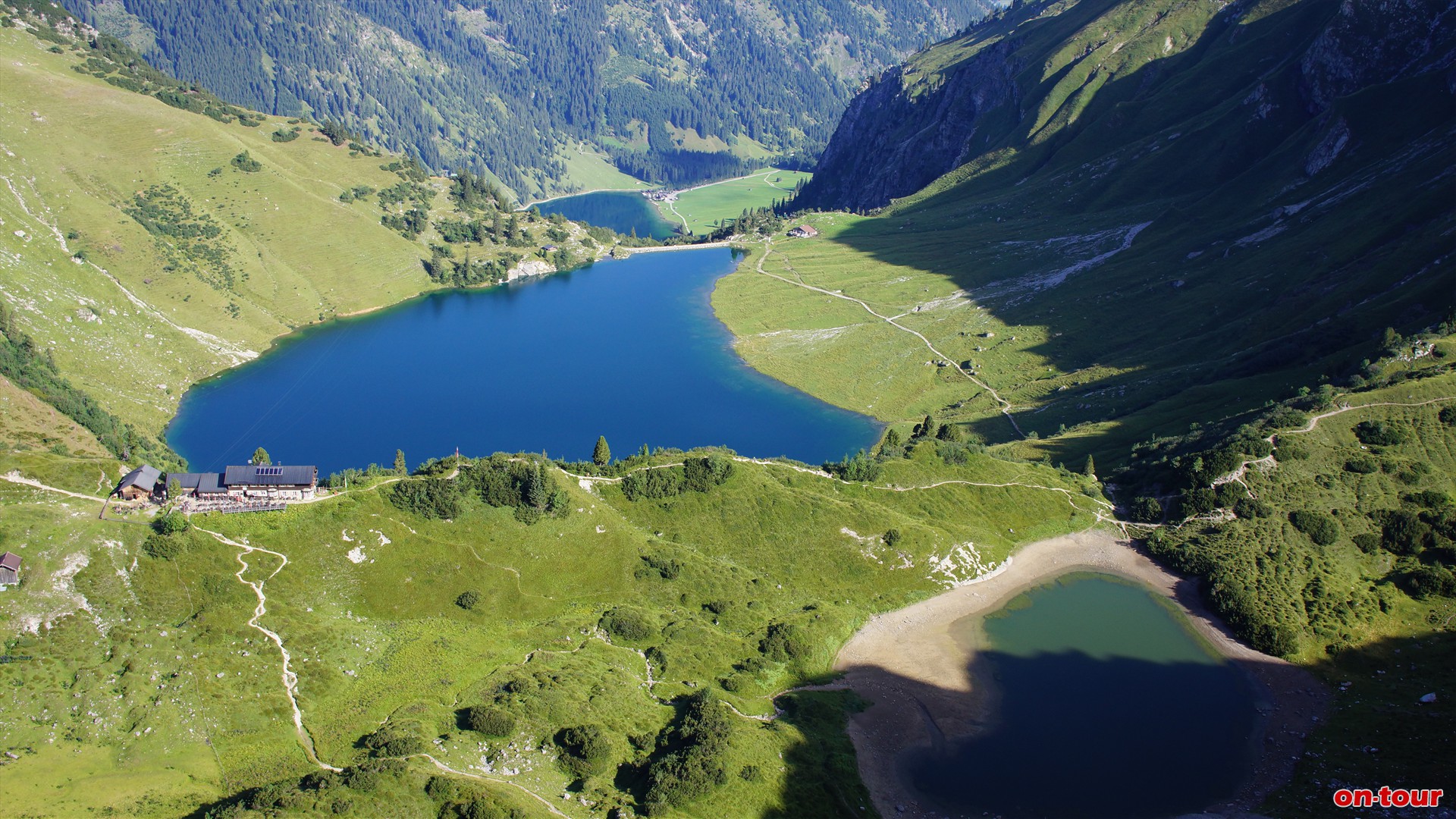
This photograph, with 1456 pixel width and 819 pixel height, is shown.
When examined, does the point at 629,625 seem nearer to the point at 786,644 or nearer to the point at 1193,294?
the point at 786,644

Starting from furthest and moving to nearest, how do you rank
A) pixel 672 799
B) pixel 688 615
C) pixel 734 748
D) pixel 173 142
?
pixel 173 142 → pixel 688 615 → pixel 734 748 → pixel 672 799

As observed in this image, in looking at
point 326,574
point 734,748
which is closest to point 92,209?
point 326,574

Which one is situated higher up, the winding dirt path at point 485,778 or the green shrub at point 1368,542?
the green shrub at point 1368,542

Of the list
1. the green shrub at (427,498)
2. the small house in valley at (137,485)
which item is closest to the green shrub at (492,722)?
the green shrub at (427,498)

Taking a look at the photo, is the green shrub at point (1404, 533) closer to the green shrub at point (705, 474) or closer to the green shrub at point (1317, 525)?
the green shrub at point (1317, 525)

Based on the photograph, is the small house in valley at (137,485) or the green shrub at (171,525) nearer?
the green shrub at (171,525)

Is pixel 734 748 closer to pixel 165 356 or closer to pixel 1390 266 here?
pixel 1390 266
